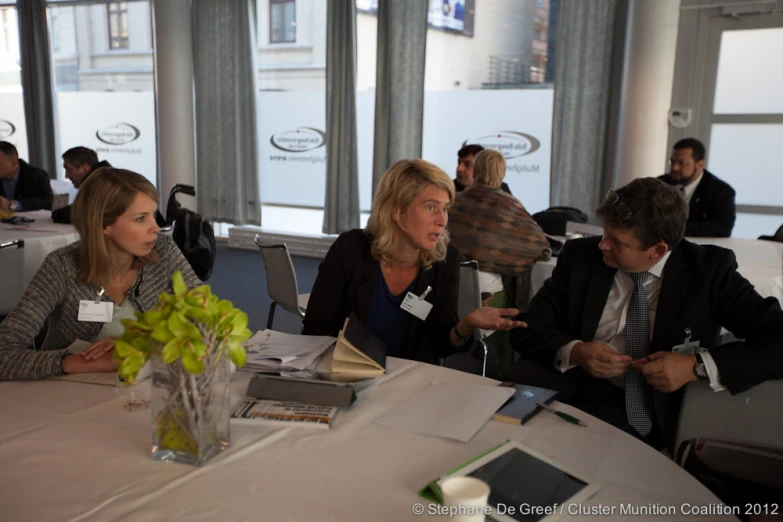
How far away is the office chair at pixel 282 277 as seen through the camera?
3.54 metres

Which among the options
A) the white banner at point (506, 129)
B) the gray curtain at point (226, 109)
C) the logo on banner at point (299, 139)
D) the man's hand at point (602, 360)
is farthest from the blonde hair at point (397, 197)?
the gray curtain at point (226, 109)

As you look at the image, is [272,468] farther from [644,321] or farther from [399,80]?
[399,80]

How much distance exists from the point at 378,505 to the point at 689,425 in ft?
3.38

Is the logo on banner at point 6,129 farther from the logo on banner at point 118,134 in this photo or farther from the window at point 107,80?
the logo on banner at point 118,134

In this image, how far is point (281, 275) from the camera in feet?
12.0

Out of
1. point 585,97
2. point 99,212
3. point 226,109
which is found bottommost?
point 99,212

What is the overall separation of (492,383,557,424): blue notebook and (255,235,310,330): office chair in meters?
2.06

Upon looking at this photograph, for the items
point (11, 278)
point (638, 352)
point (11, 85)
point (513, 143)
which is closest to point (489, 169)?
point (638, 352)

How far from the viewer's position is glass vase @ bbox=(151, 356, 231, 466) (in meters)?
1.25

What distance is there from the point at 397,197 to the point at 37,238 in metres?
2.89

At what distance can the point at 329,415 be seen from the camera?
152cm

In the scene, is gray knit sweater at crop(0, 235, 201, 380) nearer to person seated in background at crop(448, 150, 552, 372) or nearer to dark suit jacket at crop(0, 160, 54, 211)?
person seated in background at crop(448, 150, 552, 372)

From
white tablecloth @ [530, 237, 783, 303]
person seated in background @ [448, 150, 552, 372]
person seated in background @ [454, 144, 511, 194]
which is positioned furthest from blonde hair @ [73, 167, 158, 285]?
person seated in background @ [454, 144, 511, 194]

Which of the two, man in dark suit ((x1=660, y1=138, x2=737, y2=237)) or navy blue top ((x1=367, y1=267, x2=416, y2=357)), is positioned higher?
man in dark suit ((x1=660, y1=138, x2=737, y2=237))
